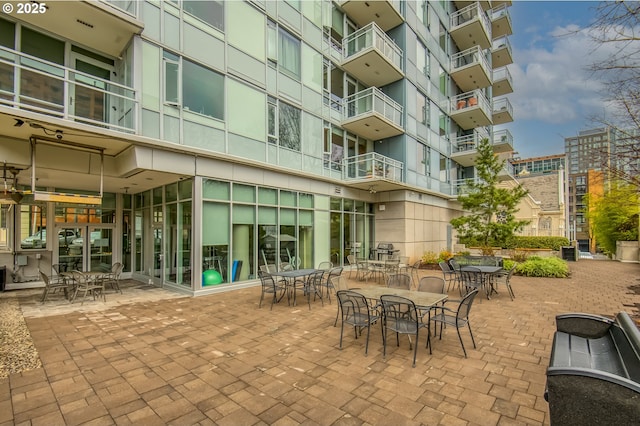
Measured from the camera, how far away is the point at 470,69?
19.8 meters

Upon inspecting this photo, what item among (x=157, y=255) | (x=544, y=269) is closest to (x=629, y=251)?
(x=544, y=269)

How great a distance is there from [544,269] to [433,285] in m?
8.94

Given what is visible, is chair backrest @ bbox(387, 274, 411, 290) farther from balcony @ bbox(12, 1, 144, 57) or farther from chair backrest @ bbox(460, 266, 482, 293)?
balcony @ bbox(12, 1, 144, 57)

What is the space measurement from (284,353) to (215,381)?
115 cm

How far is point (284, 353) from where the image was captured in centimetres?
462

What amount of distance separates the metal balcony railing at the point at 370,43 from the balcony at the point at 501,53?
46.7ft

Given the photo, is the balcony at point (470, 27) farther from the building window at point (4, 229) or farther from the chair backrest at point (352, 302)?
the building window at point (4, 229)

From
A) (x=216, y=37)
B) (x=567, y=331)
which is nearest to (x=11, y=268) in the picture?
(x=216, y=37)

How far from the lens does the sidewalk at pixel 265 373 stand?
10.1ft

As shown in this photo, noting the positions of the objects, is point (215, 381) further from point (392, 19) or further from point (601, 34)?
point (392, 19)

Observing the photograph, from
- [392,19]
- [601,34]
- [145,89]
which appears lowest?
[601,34]

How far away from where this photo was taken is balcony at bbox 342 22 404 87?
13211 mm

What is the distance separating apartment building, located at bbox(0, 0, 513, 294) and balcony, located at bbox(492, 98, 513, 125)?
10328mm

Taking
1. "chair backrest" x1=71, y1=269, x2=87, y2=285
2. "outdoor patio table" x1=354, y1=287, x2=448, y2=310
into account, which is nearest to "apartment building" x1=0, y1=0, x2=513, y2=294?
"chair backrest" x1=71, y1=269, x2=87, y2=285
